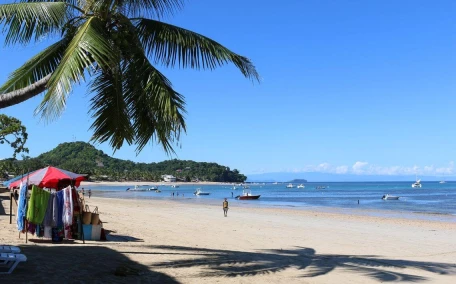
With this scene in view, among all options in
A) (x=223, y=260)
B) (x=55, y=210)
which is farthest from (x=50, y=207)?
(x=223, y=260)

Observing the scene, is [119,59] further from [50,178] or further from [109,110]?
[50,178]

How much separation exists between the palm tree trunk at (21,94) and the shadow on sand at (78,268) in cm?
249

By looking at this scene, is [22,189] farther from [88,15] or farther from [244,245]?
[244,245]

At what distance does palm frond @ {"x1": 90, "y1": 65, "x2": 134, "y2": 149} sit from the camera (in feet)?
25.2

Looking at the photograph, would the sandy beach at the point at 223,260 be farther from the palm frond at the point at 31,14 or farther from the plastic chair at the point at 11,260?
the palm frond at the point at 31,14

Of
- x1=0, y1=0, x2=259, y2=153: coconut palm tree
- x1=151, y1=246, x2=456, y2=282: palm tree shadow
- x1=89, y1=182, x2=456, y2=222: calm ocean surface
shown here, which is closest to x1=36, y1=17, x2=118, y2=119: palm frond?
x1=0, y1=0, x2=259, y2=153: coconut palm tree

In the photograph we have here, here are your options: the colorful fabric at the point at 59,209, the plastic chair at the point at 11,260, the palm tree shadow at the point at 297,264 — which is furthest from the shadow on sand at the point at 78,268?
the palm tree shadow at the point at 297,264

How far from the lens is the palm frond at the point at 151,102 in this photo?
7445 millimetres

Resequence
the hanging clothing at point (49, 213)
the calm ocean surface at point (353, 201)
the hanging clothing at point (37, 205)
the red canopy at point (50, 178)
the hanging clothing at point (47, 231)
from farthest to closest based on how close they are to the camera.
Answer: the calm ocean surface at point (353, 201) < the red canopy at point (50, 178) < the hanging clothing at point (47, 231) < the hanging clothing at point (49, 213) < the hanging clothing at point (37, 205)

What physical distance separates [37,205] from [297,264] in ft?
18.2

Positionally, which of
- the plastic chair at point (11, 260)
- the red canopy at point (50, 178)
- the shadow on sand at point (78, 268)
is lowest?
the shadow on sand at point (78, 268)

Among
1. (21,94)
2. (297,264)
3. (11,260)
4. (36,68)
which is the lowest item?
(297,264)

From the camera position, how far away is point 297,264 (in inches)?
392

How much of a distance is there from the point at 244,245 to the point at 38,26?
778 centimetres
